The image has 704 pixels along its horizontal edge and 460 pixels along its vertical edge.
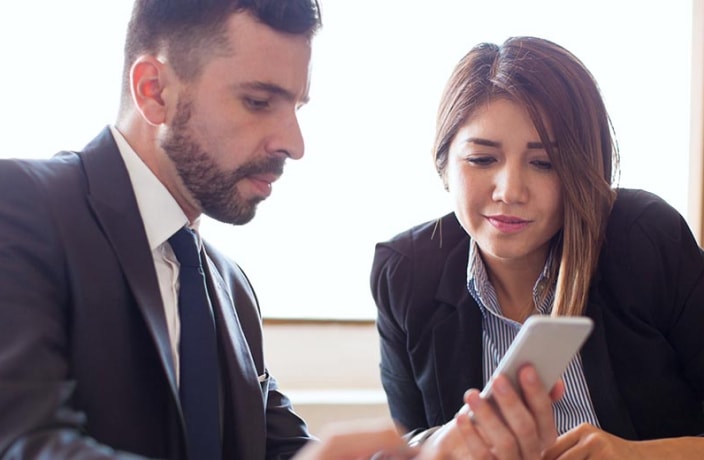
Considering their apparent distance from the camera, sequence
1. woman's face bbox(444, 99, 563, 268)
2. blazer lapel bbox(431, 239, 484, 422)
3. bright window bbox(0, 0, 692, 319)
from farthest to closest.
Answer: bright window bbox(0, 0, 692, 319) → blazer lapel bbox(431, 239, 484, 422) → woman's face bbox(444, 99, 563, 268)

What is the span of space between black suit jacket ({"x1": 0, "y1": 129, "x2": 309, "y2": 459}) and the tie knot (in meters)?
0.10

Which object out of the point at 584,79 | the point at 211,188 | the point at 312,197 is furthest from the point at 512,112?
the point at 312,197

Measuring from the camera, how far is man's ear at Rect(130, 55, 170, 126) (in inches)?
54.1

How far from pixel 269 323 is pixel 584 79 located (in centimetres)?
108

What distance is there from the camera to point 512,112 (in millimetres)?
1601

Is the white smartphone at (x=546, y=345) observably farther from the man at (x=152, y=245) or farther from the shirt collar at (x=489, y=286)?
the shirt collar at (x=489, y=286)

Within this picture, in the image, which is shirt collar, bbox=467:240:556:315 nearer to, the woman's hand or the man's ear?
the woman's hand

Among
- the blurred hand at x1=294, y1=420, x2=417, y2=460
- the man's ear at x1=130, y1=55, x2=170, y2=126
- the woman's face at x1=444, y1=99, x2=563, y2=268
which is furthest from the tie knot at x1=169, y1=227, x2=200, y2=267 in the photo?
the woman's face at x1=444, y1=99, x2=563, y2=268

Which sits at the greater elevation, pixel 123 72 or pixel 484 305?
pixel 123 72

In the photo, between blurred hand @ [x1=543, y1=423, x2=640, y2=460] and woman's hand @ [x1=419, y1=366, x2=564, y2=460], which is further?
blurred hand @ [x1=543, y1=423, x2=640, y2=460]

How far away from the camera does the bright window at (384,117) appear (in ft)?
7.64

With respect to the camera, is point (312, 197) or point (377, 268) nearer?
point (377, 268)

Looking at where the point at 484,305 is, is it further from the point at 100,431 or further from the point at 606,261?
the point at 100,431

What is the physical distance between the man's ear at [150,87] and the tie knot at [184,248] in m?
0.17
